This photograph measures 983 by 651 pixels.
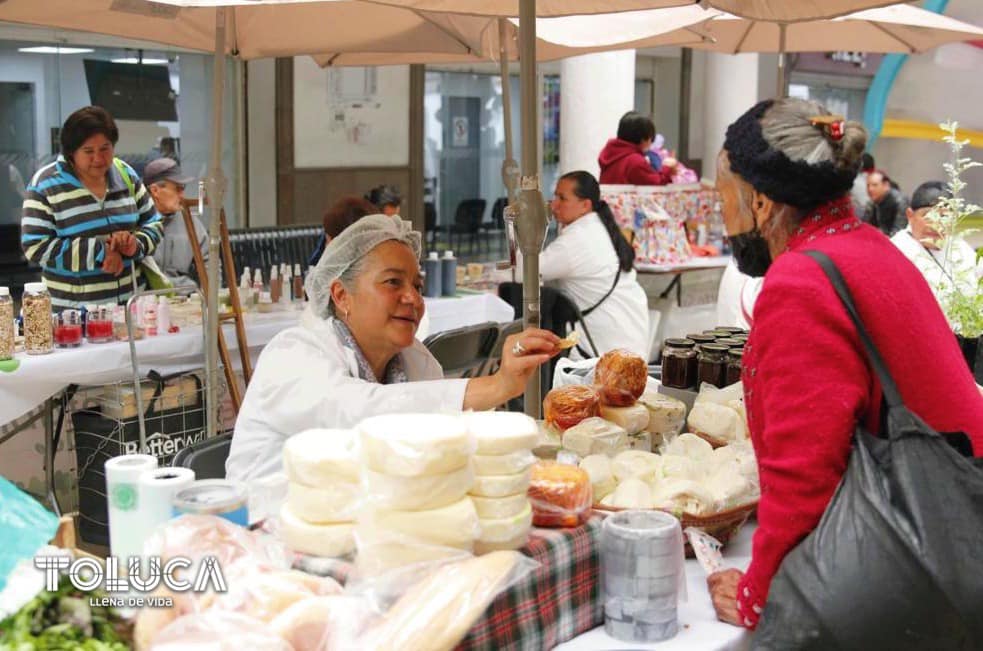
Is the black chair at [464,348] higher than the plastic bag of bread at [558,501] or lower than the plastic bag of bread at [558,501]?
lower

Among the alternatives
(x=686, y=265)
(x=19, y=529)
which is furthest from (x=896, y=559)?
(x=686, y=265)

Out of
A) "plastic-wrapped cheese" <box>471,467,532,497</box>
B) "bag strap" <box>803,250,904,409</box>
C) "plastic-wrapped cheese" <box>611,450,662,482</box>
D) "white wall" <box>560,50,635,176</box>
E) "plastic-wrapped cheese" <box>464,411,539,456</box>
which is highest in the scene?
"white wall" <box>560,50,635,176</box>

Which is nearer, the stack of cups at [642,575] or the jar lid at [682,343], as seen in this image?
the stack of cups at [642,575]

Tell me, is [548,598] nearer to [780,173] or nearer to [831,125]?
[780,173]

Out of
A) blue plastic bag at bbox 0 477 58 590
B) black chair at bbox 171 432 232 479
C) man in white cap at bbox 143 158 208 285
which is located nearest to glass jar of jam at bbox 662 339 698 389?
black chair at bbox 171 432 232 479

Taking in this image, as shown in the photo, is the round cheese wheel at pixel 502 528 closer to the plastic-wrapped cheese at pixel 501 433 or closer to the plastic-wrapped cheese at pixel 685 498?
the plastic-wrapped cheese at pixel 501 433

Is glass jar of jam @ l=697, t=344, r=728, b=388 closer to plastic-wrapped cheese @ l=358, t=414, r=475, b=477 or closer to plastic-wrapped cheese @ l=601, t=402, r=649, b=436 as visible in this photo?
plastic-wrapped cheese @ l=601, t=402, r=649, b=436

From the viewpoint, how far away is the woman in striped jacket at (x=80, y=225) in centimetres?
566

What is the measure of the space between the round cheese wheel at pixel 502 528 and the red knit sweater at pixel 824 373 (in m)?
0.45

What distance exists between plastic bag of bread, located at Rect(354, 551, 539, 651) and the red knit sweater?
52 cm

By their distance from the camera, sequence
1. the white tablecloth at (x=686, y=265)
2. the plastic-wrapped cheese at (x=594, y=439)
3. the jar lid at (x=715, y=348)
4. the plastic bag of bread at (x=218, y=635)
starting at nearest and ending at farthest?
the plastic bag of bread at (x=218, y=635) → the plastic-wrapped cheese at (x=594, y=439) → the jar lid at (x=715, y=348) → the white tablecloth at (x=686, y=265)

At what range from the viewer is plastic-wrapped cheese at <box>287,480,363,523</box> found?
1.91 metres

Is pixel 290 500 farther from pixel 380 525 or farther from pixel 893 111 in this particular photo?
pixel 893 111

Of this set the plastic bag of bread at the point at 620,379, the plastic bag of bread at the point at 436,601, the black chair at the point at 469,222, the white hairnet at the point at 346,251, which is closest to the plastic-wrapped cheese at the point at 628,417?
the plastic bag of bread at the point at 620,379
